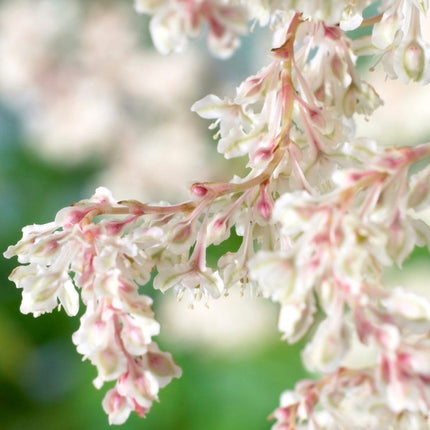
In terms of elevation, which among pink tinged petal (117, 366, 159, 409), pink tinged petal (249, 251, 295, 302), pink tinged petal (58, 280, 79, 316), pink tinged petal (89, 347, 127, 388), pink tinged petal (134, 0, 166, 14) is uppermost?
pink tinged petal (134, 0, 166, 14)

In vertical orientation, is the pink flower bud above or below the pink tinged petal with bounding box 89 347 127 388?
above

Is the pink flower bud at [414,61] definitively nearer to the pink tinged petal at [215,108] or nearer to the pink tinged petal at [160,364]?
the pink tinged petal at [215,108]

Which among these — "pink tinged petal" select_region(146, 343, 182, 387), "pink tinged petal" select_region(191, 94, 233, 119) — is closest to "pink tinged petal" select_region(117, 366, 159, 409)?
"pink tinged petal" select_region(146, 343, 182, 387)

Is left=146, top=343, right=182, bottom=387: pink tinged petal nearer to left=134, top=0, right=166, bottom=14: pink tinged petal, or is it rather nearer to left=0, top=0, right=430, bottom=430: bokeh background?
left=134, top=0, right=166, bottom=14: pink tinged petal

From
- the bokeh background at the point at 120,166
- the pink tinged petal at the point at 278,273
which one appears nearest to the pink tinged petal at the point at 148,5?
the pink tinged petal at the point at 278,273

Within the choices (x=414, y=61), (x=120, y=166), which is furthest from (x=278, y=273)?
(x=120, y=166)

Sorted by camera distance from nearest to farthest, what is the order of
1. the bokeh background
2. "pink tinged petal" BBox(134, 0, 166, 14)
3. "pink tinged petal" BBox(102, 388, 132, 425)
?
1. "pink tinged petal" BBox(134, 0, 166, 14)
2. "pink tinged petal" BBox(102, 388, 132, 425)
3. the bokeh background

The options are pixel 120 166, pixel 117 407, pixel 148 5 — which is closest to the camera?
pixel 148 5

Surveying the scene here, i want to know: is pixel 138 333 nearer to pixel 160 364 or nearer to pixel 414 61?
pixel 160 364

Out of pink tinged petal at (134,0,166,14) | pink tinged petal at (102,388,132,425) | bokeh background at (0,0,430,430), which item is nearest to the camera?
pink tinged petal at (134,0,166,14)

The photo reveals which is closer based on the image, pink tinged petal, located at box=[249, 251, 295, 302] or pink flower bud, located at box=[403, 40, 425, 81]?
pink tinged petal, located at box=[249, 251, 295, 302]
